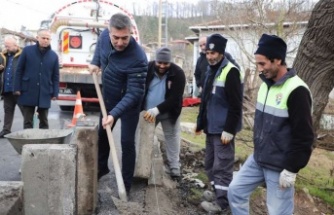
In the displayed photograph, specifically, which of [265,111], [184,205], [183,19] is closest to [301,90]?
[265,111]

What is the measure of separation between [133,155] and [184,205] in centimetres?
91

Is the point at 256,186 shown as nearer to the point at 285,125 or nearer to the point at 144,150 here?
A: the point at 285,125

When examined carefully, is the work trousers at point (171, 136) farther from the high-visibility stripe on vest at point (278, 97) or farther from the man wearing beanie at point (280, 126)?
the high-visibility stripe on vest at point (278, 97)

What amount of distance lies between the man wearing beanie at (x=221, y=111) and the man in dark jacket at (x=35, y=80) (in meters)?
2.83

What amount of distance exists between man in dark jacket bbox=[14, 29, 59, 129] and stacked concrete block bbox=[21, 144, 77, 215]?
2886 mm

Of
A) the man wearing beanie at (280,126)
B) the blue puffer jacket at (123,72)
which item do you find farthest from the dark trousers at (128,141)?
the man wearing beanie at (280,126)

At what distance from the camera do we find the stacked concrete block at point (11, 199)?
257 centimetres

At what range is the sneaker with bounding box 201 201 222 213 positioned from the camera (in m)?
4.56

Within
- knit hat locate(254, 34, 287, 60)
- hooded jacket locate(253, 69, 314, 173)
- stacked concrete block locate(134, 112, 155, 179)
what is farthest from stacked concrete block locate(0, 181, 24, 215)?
stacked concrete block locate(134, 112, 155, 179)

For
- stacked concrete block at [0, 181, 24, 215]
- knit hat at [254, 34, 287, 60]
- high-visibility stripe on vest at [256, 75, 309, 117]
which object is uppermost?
knit hat at [254, 34, 287, 60]

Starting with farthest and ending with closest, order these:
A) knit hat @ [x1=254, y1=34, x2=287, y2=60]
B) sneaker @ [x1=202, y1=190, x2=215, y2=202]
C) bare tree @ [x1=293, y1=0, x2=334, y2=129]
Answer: bare tree @ [x1=293, y1=0, x2=334, y2=129] < sneaker @ [x1=202, y1=190, x2=215, y2=202] < knit hat @ [x1=254, y1=34, x2=287, y2=60]

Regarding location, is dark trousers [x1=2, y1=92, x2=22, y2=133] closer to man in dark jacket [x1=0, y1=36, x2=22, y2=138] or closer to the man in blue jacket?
man in dark jacket [x1=0, y1=36, x2=22, y2=138]

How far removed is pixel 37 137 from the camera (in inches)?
191

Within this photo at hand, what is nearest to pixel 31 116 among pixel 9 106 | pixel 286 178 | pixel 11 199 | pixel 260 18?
pixel 9 106
